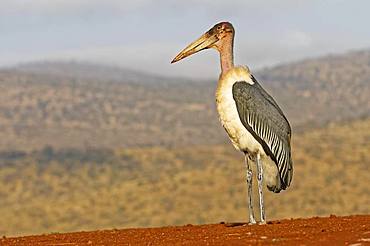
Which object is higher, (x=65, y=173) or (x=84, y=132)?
(x=84, y=132)

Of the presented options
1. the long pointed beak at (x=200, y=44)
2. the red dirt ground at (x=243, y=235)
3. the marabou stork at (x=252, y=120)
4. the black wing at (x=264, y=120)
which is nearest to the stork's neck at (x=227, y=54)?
the marabou stork at (x=252, y=120)

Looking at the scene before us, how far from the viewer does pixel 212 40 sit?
14.4 meters

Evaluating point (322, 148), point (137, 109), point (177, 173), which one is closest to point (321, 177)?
point (322, 148)

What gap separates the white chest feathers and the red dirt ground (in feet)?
3.97

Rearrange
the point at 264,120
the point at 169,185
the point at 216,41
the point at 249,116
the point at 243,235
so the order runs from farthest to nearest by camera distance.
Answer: the point at 169,185, the point at 216,41, the point at 264,120, the point at 249,116, the point at 243,235

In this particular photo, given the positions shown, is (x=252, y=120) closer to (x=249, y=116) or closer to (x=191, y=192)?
(x=249, y=116)

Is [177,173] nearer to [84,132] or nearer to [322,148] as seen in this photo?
[322,148]

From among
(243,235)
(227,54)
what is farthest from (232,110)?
(243,235)

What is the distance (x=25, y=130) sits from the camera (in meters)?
163

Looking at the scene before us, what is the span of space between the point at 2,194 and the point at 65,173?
8.39 m

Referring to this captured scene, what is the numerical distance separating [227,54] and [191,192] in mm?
44804

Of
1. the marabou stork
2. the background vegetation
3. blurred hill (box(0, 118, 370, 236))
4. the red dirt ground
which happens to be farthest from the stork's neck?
the background vegetation

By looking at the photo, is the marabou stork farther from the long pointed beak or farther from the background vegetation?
the background vegetation

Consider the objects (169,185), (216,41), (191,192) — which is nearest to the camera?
(216,41)
